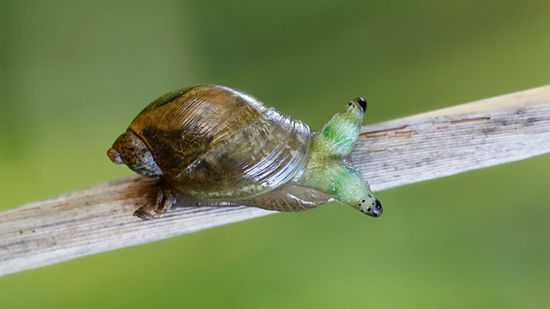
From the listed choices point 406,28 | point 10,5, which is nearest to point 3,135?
point 10,5

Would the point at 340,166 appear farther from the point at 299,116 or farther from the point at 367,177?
the point at 299,116

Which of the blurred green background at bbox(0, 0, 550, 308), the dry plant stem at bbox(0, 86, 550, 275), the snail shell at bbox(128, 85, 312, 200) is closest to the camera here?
the snail shell at bbox(128, 85, 312, 200)

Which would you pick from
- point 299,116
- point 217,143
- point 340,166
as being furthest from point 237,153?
point 299,116

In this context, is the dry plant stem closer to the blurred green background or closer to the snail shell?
the snail shell

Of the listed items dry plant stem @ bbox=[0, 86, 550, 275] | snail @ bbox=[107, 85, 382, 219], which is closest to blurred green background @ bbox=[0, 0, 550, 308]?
dry plant stem @ bbox=[0, 86, 550, 275]

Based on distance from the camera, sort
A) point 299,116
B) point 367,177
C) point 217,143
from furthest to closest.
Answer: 1. point 299,116
2. point 367,177
3. point 217,143

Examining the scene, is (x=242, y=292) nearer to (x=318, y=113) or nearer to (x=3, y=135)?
(x=318, y=113)

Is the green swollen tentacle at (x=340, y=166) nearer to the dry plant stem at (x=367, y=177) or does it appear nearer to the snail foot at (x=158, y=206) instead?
the dry plant stem at (x=367, y=177)
